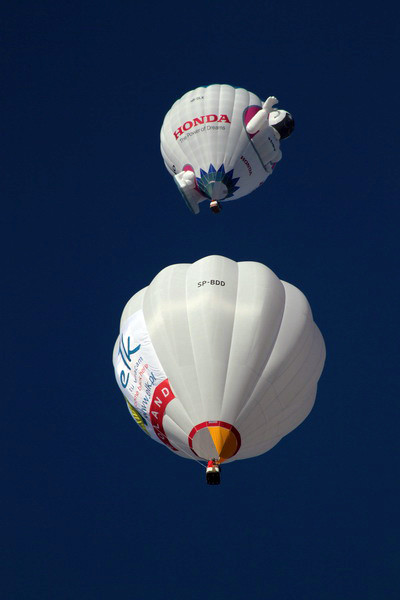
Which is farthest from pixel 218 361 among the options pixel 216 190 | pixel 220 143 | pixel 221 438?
pixel 220 143

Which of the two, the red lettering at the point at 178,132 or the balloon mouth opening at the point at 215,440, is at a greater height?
the red lettering at the point at 178,132

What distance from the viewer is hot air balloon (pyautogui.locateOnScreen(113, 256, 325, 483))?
Result: 17.5m

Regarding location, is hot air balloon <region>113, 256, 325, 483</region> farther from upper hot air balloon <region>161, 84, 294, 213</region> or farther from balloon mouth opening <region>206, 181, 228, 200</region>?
upper hot air balloon <region>161, 84, 294, 213</region>

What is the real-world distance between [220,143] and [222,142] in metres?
0.05

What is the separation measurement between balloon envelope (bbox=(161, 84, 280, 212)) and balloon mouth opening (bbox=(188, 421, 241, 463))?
6680 millimetres

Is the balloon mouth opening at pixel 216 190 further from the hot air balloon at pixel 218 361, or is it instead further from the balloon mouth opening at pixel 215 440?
the balloon mouth opening at pixel 215 440

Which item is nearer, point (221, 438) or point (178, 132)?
point (221, 438)

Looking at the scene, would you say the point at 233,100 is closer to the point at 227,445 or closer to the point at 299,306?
the point at 299,306

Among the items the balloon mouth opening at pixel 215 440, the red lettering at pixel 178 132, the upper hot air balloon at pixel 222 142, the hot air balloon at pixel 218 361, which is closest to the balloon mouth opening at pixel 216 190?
the upper hot air balloon at pixel 222 142

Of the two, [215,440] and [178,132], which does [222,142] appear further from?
[215,440]

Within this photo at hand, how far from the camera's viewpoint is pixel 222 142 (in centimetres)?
2228

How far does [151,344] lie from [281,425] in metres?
2.54

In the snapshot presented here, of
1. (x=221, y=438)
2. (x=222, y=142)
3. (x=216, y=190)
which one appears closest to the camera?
(x=221, y=438)

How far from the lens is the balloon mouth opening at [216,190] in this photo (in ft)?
73.9
